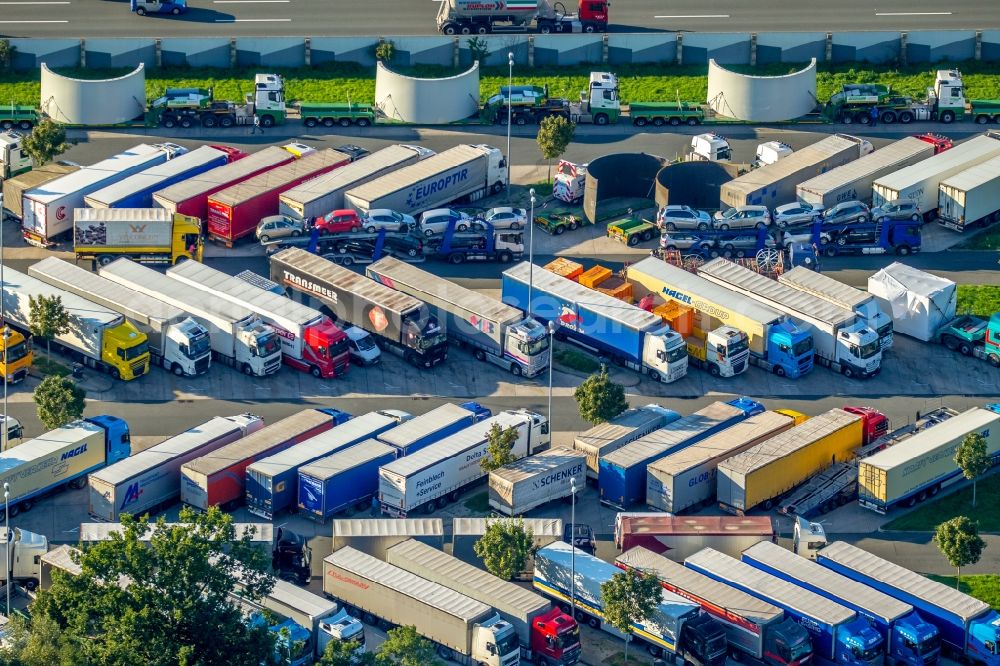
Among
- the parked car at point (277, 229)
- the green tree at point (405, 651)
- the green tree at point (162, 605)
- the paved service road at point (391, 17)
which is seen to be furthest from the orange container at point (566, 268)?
the green tree at point (162, 605)

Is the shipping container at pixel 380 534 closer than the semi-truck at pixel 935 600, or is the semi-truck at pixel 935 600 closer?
the semi-truck at pixel 935 600

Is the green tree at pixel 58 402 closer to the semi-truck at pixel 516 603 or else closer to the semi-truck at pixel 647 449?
the semi-truck at pixel 516 603

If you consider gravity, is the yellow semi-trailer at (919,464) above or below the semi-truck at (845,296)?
below

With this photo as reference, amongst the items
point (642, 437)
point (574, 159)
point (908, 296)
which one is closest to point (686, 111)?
point (574, 159)

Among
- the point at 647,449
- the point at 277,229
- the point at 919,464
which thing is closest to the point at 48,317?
the point at 277,229

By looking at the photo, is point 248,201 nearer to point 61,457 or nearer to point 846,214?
point 61,457
